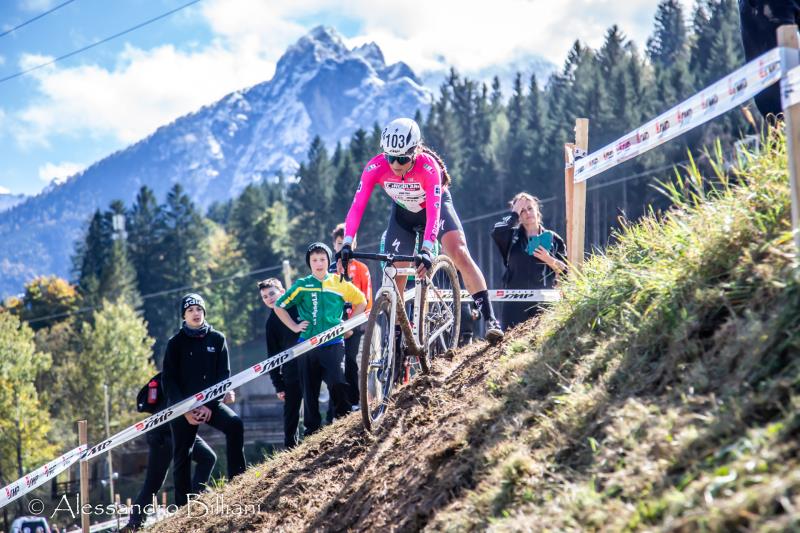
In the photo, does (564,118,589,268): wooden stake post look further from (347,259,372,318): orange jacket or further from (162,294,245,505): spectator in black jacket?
(162,294,245,505): spectator in black jacket

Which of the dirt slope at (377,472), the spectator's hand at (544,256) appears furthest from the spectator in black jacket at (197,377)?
the spectator's hand at (544,256)

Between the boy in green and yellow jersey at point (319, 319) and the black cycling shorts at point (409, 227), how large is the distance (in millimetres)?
1133

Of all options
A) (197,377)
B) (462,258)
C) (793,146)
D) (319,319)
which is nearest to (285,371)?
(319,319)

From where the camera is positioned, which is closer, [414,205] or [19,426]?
[414,205]

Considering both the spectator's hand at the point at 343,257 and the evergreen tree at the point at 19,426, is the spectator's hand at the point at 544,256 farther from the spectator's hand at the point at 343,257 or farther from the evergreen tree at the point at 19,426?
Answer: the evergreen tree at the point at 19,426

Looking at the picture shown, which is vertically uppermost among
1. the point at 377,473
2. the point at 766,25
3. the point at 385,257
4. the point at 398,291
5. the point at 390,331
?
the point at 766,25

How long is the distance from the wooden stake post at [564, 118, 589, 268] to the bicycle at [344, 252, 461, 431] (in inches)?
49.8

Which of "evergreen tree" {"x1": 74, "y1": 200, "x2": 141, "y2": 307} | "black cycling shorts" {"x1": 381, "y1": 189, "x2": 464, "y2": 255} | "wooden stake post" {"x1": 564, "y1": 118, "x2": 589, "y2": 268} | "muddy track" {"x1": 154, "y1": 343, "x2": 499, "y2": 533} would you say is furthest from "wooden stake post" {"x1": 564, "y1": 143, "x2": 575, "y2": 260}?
"evergreen tree" {"x1": 74, "y1": 200, "x2": 141, "y2": 307}

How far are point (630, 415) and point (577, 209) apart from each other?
4.36 metres

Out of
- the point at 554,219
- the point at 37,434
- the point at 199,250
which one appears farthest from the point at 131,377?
the point at 199,250

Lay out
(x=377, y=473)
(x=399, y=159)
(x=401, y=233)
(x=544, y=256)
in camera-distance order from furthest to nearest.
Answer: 1. (x=544, y=256)
2. (x=401, y=233)
3. (x=399, y=159)
4. (x=377, y=473)

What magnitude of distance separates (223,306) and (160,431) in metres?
95.3

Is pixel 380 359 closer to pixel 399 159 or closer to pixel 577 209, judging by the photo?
pixel 399 159

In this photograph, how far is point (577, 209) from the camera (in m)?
8.32
